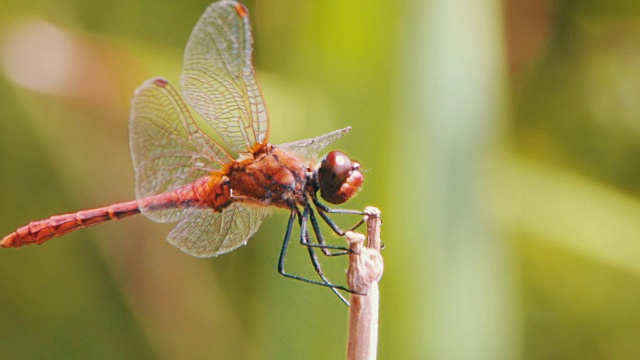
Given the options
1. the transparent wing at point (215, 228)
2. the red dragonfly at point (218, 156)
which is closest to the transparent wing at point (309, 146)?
the red dragonfly at point (218, 156)

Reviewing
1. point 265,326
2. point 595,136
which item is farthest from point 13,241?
point 595,136

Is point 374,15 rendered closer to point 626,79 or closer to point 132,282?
point 626,79

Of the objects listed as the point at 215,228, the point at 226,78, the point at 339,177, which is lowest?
the point at 215,228

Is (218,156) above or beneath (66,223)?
above

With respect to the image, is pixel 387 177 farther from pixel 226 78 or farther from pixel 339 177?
pixel 226 78

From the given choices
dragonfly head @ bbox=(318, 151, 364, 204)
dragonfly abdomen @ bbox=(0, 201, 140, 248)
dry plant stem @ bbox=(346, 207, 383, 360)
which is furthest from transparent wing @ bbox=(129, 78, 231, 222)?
dry plant stem @ bbox=(346, 207, 383, 360)

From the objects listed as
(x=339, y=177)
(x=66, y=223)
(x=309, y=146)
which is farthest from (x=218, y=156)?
(x=66, y=223)

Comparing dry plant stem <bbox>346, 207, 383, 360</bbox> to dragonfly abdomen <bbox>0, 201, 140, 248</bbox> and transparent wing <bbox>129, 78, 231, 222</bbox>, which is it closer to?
transparent wing <bbox>129, 78, 231, 222</bbox>
